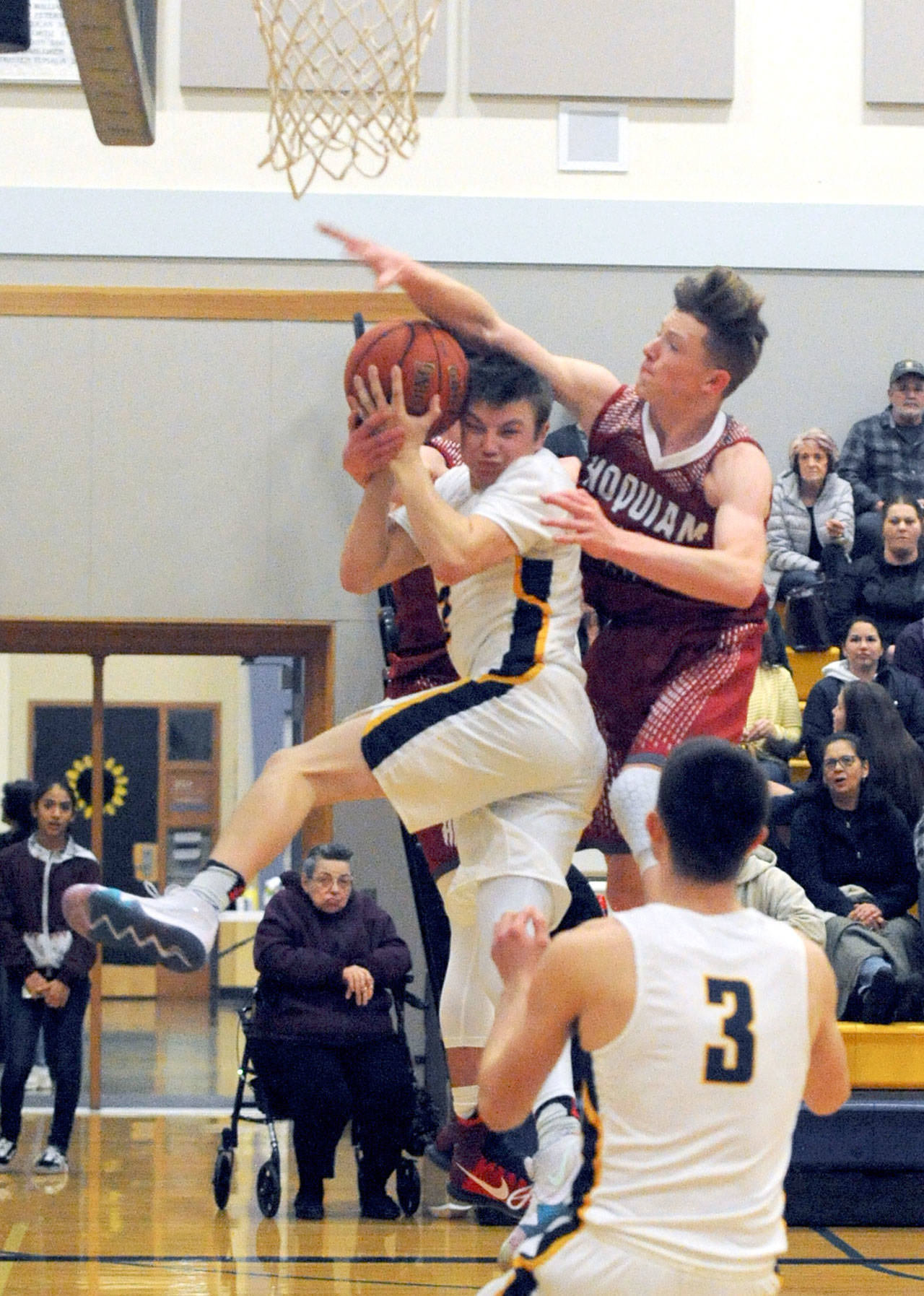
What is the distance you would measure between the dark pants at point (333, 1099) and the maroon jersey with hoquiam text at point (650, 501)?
136 inches

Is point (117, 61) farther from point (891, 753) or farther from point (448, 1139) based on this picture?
point (891, 753)

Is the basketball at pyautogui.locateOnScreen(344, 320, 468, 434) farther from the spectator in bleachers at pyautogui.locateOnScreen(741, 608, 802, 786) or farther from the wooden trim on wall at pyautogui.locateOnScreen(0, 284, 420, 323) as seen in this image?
the wooden trim on wall at pyautogui.locateOnScreen(0, 284, 420, 323)

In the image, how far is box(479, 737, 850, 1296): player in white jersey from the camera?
8.91 feet

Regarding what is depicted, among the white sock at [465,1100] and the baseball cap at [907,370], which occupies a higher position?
the baseball cap at [907,370]

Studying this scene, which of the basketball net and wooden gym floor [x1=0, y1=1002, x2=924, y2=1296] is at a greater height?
the basketball net

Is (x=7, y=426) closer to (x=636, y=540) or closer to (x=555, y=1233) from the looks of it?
(x=636, y=540)

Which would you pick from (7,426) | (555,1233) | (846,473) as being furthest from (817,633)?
(555,1233)

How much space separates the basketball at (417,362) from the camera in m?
3.74

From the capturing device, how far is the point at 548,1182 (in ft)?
11.7

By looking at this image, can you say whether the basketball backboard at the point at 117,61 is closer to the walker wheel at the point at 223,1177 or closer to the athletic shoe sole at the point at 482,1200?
the athletic shoe sole at the point at 482,1200

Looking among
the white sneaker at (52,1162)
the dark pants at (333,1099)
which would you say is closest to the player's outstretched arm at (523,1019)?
the dark pants at (333,1099)

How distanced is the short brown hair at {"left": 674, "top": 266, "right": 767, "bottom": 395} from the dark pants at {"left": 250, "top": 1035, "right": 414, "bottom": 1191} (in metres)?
3.93

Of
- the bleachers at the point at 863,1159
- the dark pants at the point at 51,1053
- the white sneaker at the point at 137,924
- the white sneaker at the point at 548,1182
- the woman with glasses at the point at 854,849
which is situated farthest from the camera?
the dark pants at the point at 51,1053

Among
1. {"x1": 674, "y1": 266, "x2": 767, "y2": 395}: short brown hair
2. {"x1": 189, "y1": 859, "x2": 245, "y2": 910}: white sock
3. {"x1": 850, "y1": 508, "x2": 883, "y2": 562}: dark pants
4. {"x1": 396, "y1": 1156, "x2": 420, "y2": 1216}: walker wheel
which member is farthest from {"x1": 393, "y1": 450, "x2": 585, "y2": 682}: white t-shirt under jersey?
{"x1": 850, "y1": 508, "x2": 883, "y2": 562}: dark pants
